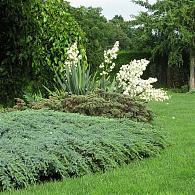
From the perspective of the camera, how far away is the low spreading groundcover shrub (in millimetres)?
5641

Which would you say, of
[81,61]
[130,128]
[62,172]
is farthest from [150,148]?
[81,61]

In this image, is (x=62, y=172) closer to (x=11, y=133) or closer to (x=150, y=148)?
(x=11, y=133)

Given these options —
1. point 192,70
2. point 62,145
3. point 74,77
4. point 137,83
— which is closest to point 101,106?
point 74,77

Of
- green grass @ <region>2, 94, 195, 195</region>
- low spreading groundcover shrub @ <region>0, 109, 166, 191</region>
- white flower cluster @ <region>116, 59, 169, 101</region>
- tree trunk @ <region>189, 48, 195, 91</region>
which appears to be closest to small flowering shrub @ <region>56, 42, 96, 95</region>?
white flower cluster @ <region>116, 59, 169, 101</region>

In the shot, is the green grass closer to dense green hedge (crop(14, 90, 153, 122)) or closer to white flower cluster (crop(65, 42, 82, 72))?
dense green hedge (crop(14, 90, 153, 122))

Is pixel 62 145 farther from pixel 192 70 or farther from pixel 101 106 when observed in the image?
pixel 192 70

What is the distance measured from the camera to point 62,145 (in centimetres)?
610

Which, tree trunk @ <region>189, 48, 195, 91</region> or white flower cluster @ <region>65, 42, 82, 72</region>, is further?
tree trunk @ <region>189, 48, 195, 91</region>

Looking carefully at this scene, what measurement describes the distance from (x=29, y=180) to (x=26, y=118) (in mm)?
1331

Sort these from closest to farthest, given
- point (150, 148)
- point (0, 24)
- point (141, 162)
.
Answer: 1. point (141, 162)
2. point (150, 148)
3. point (0, 24)

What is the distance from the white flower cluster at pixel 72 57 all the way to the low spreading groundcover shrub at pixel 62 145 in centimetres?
335

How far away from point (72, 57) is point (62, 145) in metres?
5.03

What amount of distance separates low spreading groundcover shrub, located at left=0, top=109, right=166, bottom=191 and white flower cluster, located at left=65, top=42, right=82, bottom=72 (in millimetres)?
3352

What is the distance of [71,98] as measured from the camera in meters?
9.48
